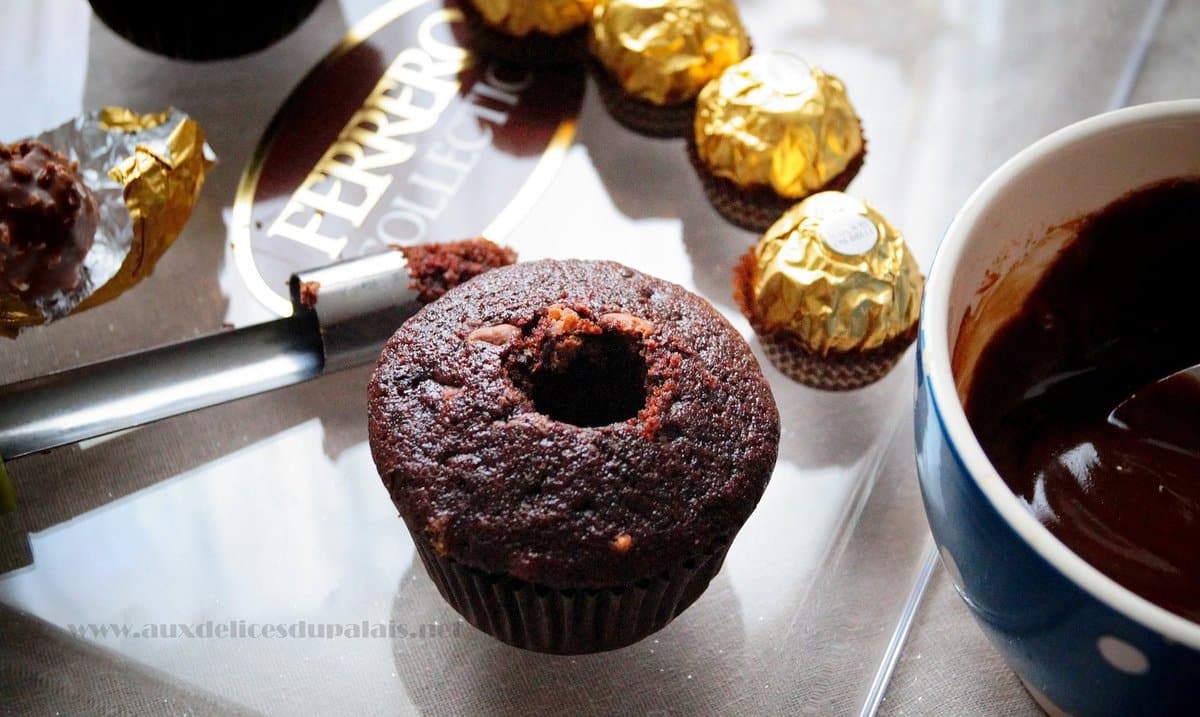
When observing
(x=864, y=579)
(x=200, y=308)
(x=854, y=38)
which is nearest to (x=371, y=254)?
(x=200, y=308)

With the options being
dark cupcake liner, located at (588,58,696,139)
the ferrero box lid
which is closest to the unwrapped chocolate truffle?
the ferrero box lid

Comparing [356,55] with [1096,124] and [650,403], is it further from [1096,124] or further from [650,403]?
[1096,124]

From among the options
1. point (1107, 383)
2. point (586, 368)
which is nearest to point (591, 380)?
point (586, 368)

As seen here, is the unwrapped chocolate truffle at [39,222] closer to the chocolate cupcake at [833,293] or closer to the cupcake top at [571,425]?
the cupcake top at [571,425]

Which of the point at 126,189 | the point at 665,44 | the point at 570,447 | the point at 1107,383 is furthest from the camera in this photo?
the point at 665,44

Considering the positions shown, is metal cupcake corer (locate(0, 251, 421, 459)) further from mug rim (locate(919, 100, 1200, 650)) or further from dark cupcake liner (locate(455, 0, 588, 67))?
mug rim (locate(919, 100, 1200, 650))

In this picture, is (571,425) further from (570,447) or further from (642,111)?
(642,111)
